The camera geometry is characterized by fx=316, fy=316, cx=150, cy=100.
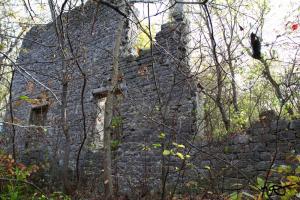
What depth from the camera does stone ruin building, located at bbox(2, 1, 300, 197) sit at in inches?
211

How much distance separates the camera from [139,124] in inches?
287

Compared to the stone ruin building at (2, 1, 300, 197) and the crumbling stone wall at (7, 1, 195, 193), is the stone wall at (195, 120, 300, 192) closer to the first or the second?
the stone ruin building at (2, 1, 300, 197)

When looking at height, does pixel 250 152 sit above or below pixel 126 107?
below

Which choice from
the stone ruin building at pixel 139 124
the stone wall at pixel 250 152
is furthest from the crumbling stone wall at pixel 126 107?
the stone wall at pixel 250 152

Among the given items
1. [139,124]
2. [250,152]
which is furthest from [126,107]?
[250,152]

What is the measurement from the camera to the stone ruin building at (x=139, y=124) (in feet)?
17.6

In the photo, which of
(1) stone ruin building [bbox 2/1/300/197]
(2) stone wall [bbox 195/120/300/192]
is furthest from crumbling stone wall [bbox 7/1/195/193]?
(2) stone wall [bbox 195/120/300/192]

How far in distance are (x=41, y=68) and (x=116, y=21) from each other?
3571 mm

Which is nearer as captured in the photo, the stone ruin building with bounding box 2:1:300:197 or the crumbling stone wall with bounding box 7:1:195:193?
the stone ruin building with bounding box 2:1:300:197

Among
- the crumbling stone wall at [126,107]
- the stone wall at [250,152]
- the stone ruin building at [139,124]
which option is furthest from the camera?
the crumbling stone wall at [126,107]

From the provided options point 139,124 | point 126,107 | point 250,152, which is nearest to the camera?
point 250,152

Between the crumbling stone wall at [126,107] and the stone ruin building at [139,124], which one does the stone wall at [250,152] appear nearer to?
the stone ruin building at [139,124]

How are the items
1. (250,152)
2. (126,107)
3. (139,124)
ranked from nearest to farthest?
(250,152)
(139,124)
(126,107)

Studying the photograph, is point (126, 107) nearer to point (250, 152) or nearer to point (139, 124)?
point (139, 124)
